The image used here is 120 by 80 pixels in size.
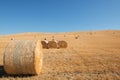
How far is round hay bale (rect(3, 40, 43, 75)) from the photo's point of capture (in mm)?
9312

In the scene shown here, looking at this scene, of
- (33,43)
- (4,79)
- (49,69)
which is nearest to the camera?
(4,79)

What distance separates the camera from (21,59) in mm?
9344

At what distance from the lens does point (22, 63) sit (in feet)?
30.5

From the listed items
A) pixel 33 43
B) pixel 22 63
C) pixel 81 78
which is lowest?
pixel 81 78

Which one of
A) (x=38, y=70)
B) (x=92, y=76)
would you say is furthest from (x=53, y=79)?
(x=92, y=76)

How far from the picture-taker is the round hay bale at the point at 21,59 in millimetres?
9312

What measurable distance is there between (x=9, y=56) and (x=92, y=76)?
3.92m

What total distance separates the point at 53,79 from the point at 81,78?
1263mm

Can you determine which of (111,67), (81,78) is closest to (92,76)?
(81,78)

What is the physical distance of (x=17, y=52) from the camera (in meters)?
9.50

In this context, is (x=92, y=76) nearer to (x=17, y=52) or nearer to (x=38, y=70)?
(x=38, y=70)

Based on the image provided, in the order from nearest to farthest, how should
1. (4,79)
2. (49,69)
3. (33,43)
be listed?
(4,79) < (33,43) < (49,69)

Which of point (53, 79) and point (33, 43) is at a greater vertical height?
point (33, 43)

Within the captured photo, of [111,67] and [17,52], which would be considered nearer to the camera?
[17,52]
